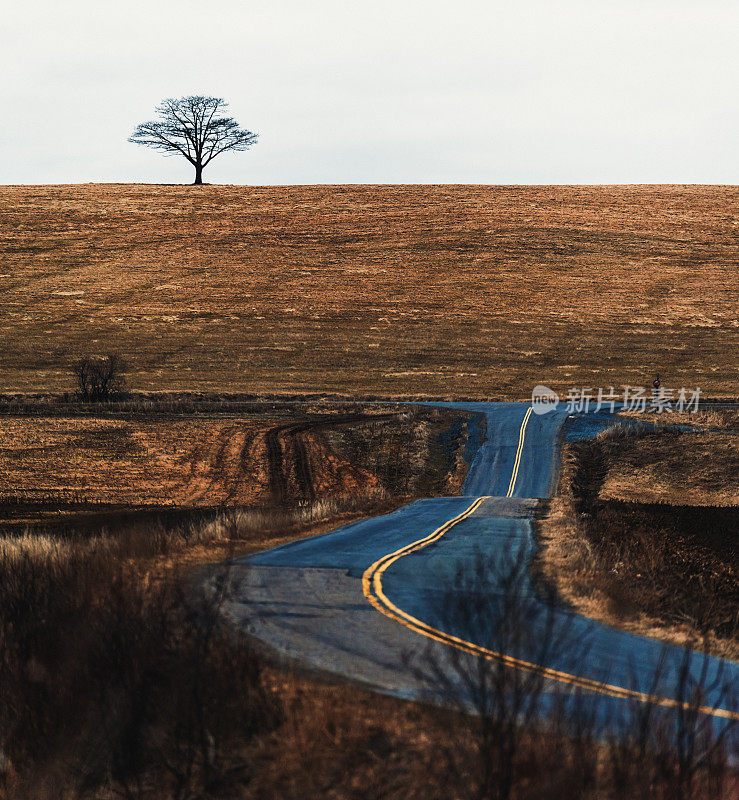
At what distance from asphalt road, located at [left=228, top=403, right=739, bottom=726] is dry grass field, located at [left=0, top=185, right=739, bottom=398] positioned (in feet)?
92.6

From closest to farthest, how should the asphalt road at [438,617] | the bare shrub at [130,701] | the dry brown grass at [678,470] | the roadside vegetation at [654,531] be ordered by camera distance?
the asphalt road at [438,617], the bare shrub at [130,701], the roadside vegetation at [654,531], the dry brown grass at [678,470]

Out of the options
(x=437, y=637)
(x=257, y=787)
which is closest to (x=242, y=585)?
(x=437, y=637)

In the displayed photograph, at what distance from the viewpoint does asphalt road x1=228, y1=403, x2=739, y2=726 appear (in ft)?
25.9

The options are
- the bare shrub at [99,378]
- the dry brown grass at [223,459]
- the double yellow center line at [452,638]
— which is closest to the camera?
the double yellow center line at [452,638]

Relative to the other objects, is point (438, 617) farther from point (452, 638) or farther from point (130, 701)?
point (130, 701)

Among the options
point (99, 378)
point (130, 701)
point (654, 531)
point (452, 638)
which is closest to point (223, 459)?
point (99, 378)

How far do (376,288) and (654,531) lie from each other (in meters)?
44.9

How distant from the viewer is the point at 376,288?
6619 cm

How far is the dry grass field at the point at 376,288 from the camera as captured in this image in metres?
52.8

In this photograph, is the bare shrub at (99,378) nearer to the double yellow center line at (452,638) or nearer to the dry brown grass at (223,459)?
the dry brown grass at (223,459)

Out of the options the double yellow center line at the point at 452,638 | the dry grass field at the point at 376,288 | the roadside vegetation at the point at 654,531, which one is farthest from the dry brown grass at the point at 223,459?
the dry grass field at the point at 376,288

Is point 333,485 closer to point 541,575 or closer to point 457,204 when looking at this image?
point 541,575

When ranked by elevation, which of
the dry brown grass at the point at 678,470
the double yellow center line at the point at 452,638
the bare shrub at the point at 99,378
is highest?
the double yellow center line at the point at 452,638

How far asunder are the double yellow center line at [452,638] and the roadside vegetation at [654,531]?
3.00 feet
